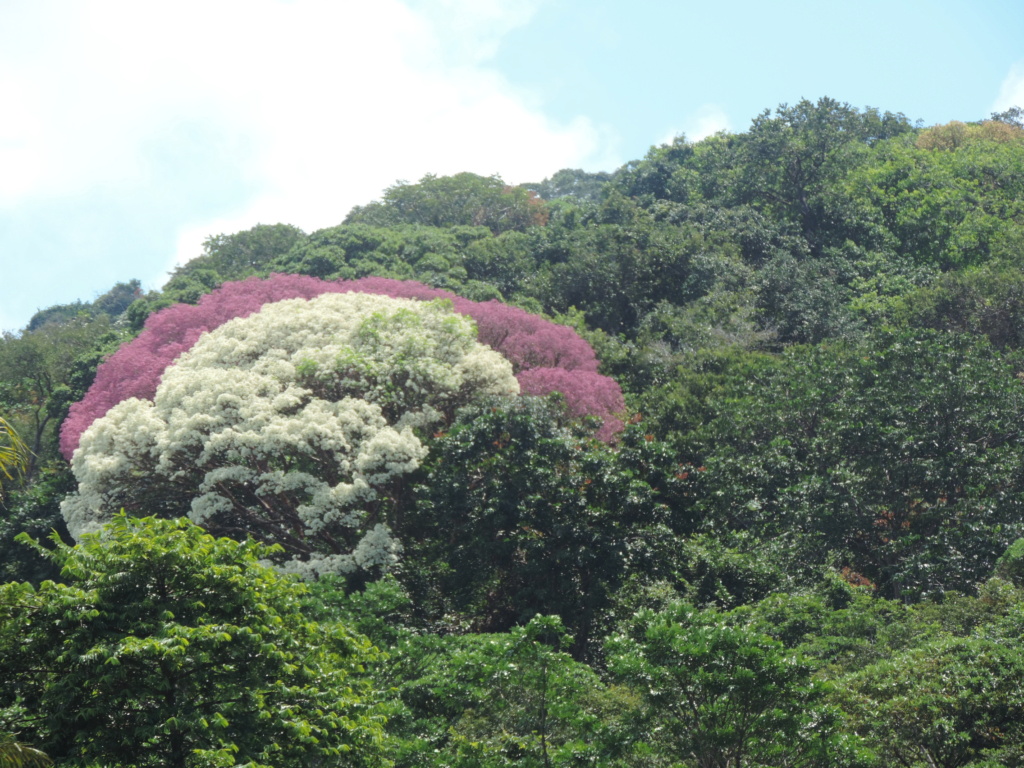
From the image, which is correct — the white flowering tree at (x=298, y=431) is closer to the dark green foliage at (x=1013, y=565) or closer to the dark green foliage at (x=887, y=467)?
the dark green foliage at (x=887, y=467)

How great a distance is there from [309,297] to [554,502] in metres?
13.2

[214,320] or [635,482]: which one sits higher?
[214,320]

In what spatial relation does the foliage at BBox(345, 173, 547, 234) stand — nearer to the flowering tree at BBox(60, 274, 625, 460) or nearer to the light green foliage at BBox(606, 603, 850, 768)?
the flowering tree at BBox(60, 274, 625, 460)

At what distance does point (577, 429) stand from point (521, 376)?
8.92 ft

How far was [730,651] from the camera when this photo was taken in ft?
38.3

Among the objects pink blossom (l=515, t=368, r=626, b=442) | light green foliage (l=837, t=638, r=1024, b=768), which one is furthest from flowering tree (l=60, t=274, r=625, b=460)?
light green foliage (l=837, t=638, r=1024, b=768)

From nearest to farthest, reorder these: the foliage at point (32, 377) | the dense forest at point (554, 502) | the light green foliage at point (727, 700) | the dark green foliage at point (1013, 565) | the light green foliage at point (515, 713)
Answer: the dense forest at point (554, 502) → the light green foliage at point (727, 700) → the light green foliage at point (515, 713) → the dark green foliage at point (1013, 565) → the foliage at point (32, 377)

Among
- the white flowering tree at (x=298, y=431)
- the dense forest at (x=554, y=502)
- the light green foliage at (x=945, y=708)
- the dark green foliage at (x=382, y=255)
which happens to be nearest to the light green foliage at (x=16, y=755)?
the dense forest at (x=554, y=502)

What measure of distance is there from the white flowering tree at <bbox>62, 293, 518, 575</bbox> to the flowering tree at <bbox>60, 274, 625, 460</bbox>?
6.51 ft

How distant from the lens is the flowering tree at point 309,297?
926 inches

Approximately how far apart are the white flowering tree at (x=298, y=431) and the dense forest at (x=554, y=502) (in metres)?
0.08

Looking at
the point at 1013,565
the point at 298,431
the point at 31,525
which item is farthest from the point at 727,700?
the point at 31,525

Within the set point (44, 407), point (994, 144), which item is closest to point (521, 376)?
point (44, 407)

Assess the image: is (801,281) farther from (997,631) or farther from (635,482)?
(997,631)
